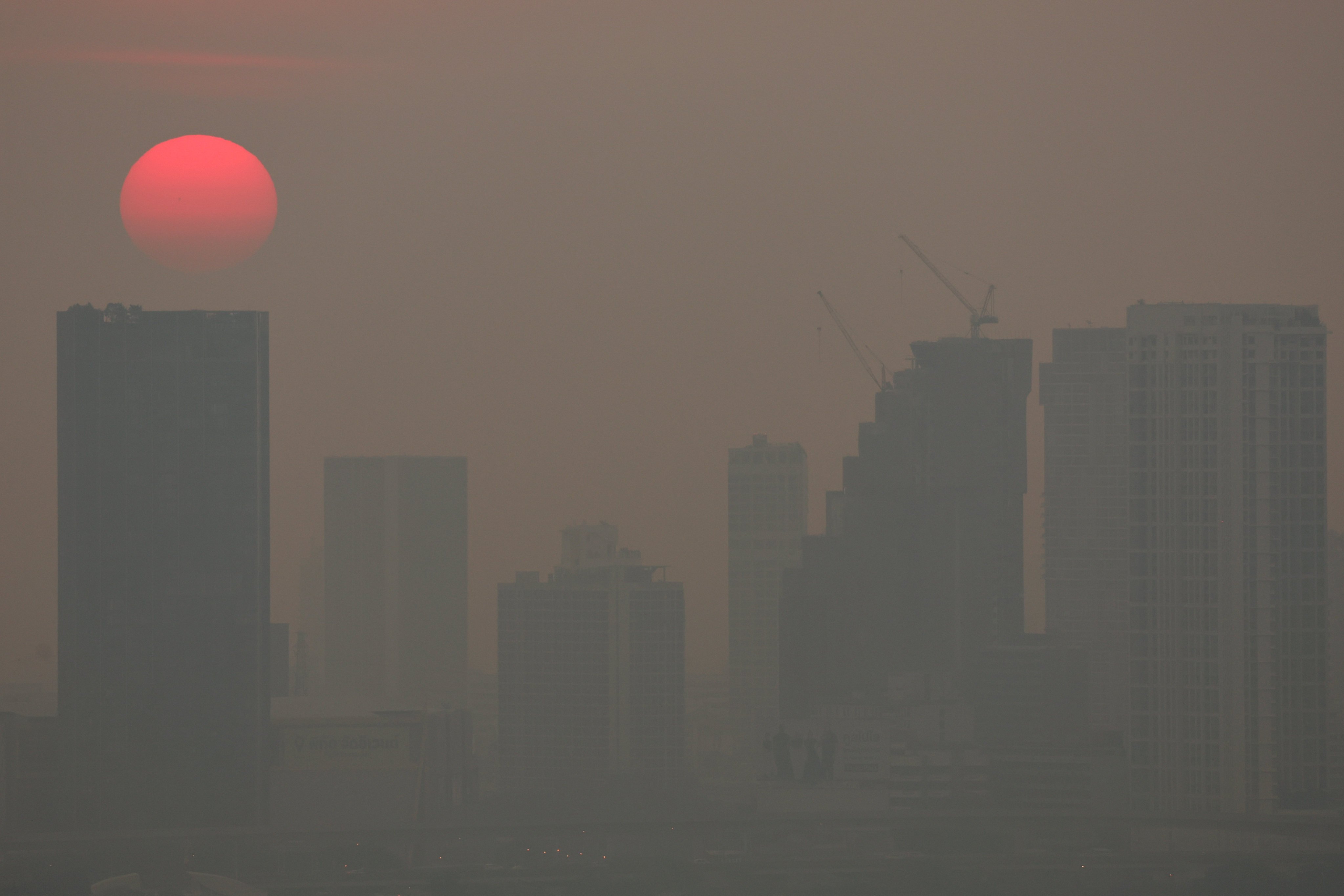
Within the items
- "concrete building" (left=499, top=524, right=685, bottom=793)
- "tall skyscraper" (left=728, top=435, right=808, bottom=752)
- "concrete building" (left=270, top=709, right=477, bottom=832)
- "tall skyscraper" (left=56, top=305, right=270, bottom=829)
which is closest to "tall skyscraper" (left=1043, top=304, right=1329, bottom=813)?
"tall skyscraper" (left=728, top=435, right=808, bottom=752)

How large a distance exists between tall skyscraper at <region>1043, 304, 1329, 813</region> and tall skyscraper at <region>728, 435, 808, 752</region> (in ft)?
16.8

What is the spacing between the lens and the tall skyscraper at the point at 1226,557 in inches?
900

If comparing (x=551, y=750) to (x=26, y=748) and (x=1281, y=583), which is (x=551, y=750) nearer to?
(x=26, y=748)

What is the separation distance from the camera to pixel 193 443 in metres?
23.2

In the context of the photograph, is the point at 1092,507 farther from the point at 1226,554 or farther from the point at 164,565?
the point at 164,565

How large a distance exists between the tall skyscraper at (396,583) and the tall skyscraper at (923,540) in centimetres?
627

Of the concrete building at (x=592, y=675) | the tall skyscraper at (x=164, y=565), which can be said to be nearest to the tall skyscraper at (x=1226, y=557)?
the concrete building at (x=592, y=675)

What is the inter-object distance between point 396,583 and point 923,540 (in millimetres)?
10976

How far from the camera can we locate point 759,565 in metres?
33.9

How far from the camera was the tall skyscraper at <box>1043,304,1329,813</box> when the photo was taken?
75.0 feet

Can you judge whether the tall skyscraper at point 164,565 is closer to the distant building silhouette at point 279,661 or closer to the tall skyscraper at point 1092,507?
the distant building silhouette at point 279,661

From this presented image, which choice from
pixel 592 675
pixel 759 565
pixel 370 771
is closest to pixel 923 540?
pixel 759 565

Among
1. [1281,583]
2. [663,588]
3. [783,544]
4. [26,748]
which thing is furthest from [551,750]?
[1281,583]

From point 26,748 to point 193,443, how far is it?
14.6ft
